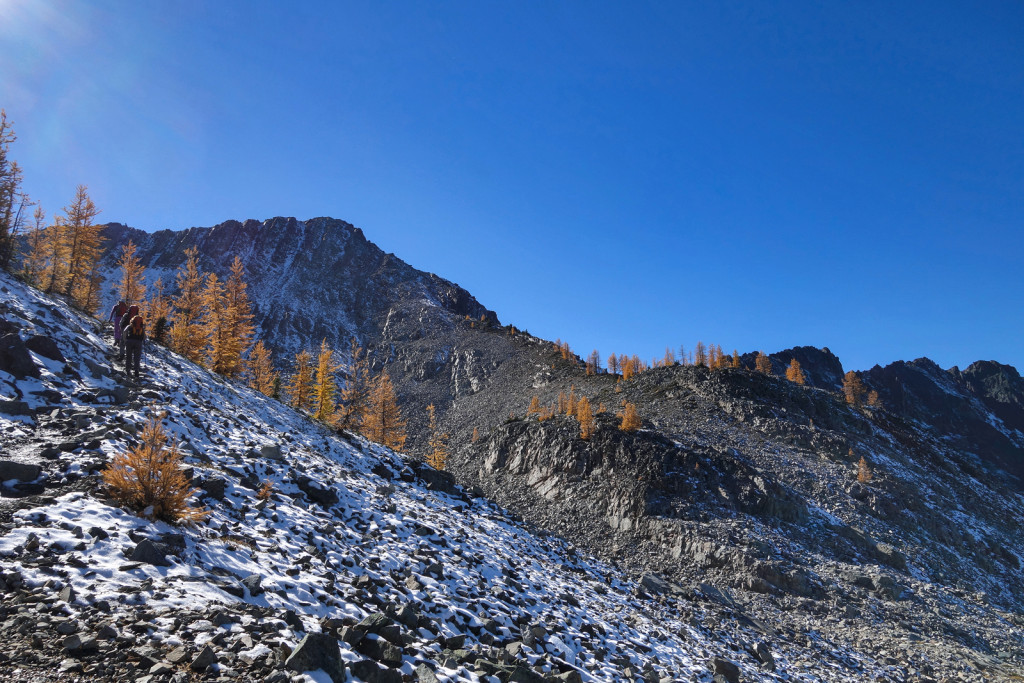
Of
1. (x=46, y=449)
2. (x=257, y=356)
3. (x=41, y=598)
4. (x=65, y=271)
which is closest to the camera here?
(x=41, y=598)

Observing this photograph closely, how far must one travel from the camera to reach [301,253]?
170 meters

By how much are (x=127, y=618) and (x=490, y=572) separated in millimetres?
10381

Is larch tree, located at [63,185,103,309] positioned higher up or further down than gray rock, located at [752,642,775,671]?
higher up

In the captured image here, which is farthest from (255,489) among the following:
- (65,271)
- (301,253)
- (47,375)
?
(301,253)

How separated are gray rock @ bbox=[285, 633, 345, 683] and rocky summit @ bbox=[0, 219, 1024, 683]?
3cm

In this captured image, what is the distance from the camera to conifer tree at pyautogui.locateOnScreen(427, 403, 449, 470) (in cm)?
5519

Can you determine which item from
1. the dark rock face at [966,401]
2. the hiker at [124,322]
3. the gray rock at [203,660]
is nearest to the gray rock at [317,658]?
the gray rock at [203,660]

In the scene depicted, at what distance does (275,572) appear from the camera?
31.3 ft

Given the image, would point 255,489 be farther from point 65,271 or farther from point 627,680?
point 65,271

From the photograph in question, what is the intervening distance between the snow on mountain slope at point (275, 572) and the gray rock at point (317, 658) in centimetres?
3

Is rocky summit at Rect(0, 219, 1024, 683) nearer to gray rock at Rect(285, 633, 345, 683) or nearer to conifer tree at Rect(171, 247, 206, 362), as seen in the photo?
gray rock at Rect(285, 633, 345, 683)

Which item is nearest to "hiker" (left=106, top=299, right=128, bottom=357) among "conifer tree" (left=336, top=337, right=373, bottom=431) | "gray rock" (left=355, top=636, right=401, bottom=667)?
"conifer tree" (left=336, top=337, right=373, bottom=431)

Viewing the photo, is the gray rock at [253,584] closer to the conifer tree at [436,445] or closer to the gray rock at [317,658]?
the gray rock at [317,658]

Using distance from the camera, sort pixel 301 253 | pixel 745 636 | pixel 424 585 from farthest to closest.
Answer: pixel 301 253 → pixel 745 636 → pixel 424 585
